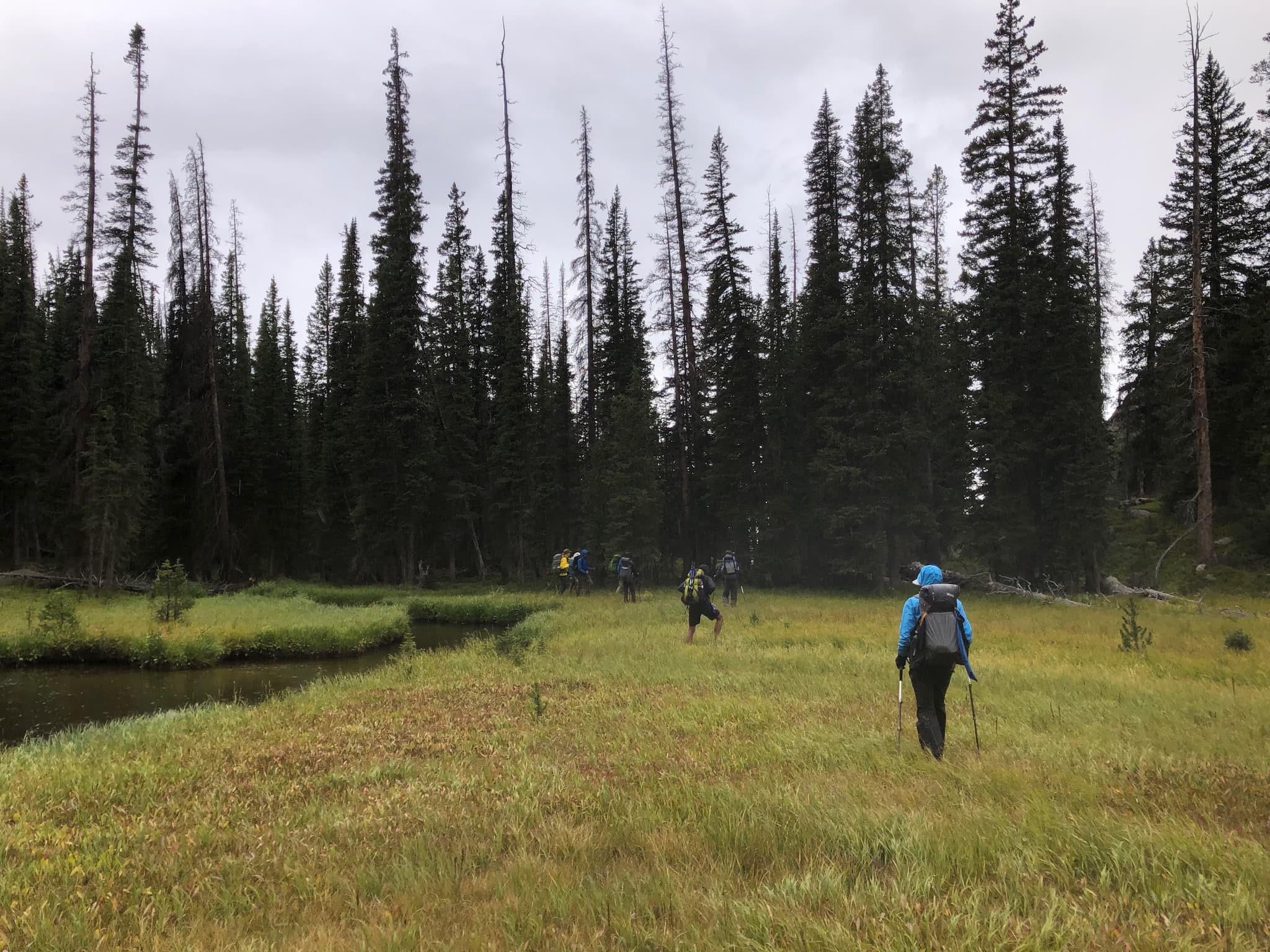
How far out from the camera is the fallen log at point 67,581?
27.1 metres

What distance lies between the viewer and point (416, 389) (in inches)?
1422

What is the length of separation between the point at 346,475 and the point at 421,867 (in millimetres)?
40764

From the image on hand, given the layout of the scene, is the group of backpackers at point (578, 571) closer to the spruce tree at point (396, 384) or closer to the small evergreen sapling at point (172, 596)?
the spruce tree at point (396, 384)

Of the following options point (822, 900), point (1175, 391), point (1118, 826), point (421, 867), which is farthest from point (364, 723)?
point (1175, 391)

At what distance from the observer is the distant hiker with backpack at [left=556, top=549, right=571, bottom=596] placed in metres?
30.3

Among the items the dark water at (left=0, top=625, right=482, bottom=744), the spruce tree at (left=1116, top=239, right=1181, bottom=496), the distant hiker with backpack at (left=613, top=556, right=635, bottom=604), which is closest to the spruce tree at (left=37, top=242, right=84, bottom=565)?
the dark water at (left=0, top=625, right=482, bottom=744)

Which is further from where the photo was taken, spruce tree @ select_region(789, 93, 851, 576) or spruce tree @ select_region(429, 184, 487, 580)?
spruce tree @ select_region(429, 184, 487, 580)

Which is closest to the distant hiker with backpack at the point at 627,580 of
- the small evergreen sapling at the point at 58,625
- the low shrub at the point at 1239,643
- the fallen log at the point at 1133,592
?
the small evergreen sapling at the point at 58,625

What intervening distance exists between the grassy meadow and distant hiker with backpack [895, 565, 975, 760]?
1.49ft

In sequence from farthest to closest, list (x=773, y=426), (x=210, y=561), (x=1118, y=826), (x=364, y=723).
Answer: (x=210, y=561) → (x=773, y=426) → (x=364, y=723) → (x=1118, y=826)

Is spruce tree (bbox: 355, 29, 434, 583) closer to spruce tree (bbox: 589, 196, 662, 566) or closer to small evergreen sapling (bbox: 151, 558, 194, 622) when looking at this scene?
spruce tree (bbox: 589, 196, 662, 566)

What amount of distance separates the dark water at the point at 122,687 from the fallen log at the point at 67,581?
12.7 m

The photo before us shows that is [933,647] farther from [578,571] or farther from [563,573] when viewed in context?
[563,573]

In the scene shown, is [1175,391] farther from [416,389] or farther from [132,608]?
[132,608]
